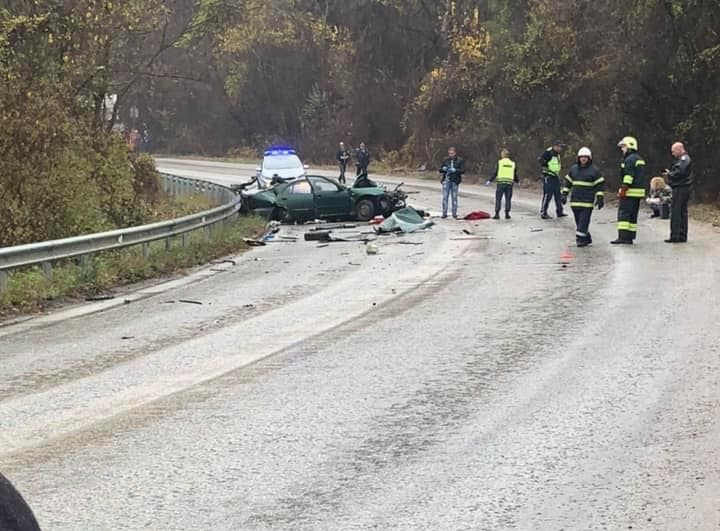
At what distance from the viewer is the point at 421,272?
1559 cm

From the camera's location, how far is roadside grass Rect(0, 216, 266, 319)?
1300 cm

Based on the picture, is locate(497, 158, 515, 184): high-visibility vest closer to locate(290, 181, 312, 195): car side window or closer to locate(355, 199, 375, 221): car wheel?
locate(355, 199, 375, 221): car wheel

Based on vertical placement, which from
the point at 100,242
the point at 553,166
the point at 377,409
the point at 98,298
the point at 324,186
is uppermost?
the point at 553,166

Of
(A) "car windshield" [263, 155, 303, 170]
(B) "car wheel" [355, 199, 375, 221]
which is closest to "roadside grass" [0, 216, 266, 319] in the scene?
(B) "car wheel" [355, 199, 375, 221]

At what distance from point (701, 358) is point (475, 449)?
330 cm

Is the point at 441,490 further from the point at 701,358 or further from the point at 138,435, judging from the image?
the point at 701,358

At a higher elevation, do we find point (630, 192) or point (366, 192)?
point (630, 192)

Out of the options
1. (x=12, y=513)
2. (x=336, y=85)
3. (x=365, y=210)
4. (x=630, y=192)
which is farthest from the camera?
(x=336, y=85)

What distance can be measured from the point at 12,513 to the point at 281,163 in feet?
111

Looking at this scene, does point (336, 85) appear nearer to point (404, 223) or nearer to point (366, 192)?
point (366, 192)

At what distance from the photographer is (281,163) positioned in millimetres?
36031

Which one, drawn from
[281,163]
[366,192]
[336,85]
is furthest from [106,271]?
[336,85]

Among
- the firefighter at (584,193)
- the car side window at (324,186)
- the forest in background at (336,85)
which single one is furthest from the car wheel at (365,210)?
the firefighter at (584,193)

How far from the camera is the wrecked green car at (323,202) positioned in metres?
26.5
